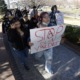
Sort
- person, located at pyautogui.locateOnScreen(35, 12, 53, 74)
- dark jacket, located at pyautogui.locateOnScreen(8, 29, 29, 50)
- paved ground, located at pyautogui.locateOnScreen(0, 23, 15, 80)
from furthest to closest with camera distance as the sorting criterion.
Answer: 1. dark jacket, located at pyautogui.locateOnScreen(8, 29, 29, 50)
2. person, located at pyautogui.locateOnScreen(35, 12, 53, 74)
3. paved ground, located at pyautogui.locateOnScreen(0, 23, 15, 80)

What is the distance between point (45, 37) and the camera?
22.1ft

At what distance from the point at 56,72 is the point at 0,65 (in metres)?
1.82

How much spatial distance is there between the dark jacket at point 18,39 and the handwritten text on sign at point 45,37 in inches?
15.8

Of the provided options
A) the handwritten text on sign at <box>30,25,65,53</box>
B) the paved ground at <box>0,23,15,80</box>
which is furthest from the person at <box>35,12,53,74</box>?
the paved ground at <box>0,23,15,80</box>

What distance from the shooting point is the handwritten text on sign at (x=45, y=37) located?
6482 mm

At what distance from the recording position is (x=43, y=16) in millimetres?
6609

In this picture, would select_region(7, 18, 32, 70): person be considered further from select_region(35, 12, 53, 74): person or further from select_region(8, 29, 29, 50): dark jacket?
select_region(35, 12, 53, 74): person

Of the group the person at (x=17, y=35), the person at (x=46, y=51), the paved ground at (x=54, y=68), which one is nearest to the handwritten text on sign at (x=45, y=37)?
the person at (x=46, y=51)

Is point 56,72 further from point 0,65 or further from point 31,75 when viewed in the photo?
point 0,65

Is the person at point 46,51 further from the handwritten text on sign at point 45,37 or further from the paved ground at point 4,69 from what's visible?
the paved ground at point 4,69

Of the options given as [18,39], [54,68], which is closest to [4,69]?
[18,39]

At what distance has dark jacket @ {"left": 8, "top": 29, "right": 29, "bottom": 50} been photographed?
271 inches

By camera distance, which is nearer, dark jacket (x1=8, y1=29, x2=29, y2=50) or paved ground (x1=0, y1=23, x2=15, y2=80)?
paved ground (x1=0, y1=23, x2=15, y2=80)

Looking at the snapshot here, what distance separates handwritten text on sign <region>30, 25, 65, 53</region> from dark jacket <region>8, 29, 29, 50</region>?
40 centimetres
